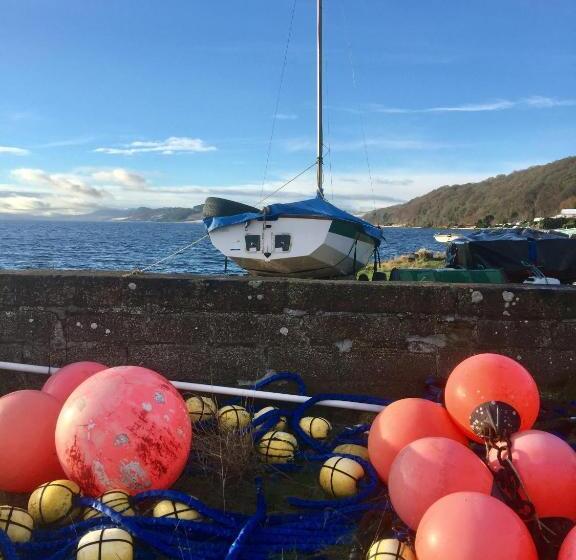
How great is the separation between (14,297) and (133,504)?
8.30ft

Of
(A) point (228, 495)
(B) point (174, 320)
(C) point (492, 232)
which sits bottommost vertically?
(A) point (228, 495)

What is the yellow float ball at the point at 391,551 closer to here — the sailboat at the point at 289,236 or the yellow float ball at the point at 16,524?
the yellow float ball at the point at 16,524

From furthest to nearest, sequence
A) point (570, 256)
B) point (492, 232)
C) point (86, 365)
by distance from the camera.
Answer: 1. point (492, 232)
2. point (570, 256)
3. point (86, 365)

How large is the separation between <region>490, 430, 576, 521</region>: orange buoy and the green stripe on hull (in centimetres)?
980

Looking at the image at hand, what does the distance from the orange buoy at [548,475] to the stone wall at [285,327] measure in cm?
161

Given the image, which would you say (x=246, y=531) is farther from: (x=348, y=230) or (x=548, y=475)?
(x=348, y=230)

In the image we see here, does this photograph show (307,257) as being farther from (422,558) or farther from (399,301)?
(422,558)

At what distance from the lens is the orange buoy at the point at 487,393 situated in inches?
127

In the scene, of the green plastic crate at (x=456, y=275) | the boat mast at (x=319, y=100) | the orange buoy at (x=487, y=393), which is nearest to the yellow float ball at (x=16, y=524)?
the orange buoy at (x=487, y=393)

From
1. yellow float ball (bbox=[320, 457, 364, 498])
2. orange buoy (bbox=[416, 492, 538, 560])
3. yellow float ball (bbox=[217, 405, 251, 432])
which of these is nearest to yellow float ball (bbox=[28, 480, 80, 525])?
yellow float ball (bbox=[217, 405, 251, 432])

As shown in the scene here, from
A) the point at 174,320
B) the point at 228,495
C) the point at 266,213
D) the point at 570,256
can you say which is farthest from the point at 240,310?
the point at 266,213

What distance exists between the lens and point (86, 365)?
412cm

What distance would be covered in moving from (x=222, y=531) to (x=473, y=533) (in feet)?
4.01

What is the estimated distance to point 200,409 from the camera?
4160 mm
